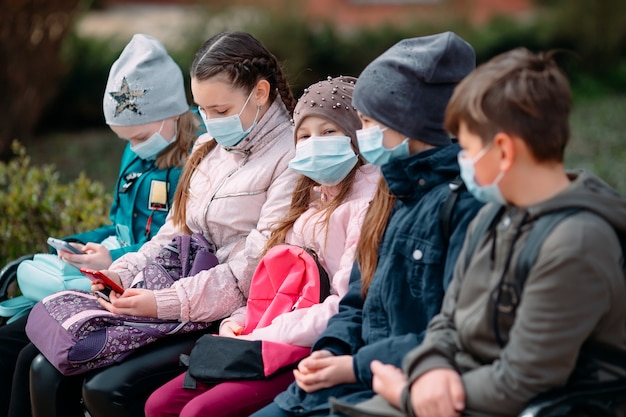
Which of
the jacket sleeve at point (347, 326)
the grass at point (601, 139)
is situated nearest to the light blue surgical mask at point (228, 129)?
the jacket sleeve at point (347, 326)

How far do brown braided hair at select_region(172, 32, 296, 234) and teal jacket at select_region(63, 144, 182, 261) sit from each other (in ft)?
1.04

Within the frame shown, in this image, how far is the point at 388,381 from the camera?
275 centimetres

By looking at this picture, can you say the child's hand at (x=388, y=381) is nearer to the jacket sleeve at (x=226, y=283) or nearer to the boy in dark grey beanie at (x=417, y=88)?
the boy in dark grey beanie at (x=417, y=88)

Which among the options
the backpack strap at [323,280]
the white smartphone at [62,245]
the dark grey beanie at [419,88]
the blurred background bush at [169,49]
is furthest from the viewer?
the blurred background bush at [169,49]

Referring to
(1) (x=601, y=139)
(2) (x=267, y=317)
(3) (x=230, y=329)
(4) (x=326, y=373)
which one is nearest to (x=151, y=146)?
(3) (x=230, y=329)

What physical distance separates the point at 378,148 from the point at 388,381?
800 millimetres

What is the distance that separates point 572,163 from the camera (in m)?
10.5

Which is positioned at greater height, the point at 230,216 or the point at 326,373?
the point at 230,216

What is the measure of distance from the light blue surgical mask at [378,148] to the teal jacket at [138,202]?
5.35 feet

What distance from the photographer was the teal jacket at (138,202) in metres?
4.52

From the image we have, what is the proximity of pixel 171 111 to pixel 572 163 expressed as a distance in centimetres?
698

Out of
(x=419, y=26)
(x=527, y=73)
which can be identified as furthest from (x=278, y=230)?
(x=419, y=26)

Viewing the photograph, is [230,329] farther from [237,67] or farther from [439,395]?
[439,395]

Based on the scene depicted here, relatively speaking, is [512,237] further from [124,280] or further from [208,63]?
[124,280]
